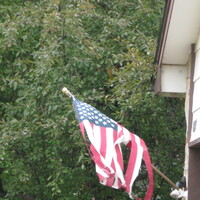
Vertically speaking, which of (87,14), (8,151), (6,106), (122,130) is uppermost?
(87,14)

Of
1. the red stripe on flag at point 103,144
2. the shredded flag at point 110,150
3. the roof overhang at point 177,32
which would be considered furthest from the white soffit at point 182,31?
the red stripe on flag at point 103,144

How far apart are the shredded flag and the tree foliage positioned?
5.60 ft

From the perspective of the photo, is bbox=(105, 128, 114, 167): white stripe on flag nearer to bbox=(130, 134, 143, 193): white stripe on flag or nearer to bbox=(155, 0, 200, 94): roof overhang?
bbox=(130, 134, 143, 193): white stripe on flag

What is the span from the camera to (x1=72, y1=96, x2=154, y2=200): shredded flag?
266 inches

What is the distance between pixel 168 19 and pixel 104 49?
9.08 ft

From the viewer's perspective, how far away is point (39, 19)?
9.80 m

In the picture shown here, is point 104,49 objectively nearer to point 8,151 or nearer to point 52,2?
point 52,2

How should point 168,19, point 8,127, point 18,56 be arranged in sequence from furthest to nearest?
1. point 18,56
2. point 8,127
3. point 168,19

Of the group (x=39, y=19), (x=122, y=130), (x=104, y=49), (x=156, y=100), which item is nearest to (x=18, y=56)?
(x=39, y=19)

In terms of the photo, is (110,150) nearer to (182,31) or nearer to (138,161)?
(138,161)

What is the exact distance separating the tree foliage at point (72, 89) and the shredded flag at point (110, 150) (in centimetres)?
171

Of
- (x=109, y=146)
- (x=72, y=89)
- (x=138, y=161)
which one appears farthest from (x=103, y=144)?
(x=72, y=89)

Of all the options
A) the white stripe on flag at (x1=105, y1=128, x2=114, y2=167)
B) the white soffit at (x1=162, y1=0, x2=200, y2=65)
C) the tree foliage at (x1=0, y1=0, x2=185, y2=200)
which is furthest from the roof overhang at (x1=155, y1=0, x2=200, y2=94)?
the white stripe on flag at (x1=105, y1=128, x2=114, y2=167)

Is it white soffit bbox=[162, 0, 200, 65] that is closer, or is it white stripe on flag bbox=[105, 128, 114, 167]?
white stripe on flag bbox=[105, 128, 114, 167]
